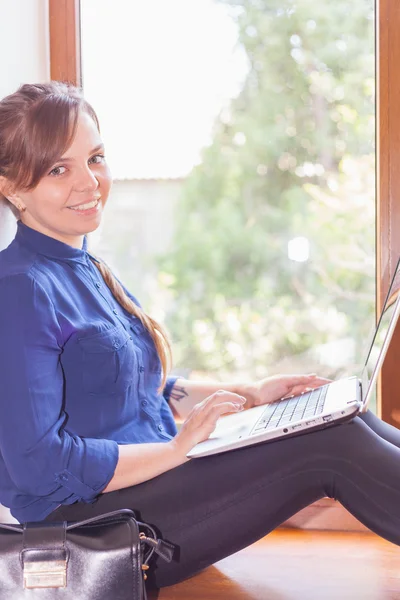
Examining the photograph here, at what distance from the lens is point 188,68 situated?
1986 mm

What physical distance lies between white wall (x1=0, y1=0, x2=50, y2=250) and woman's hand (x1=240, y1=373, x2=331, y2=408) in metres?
0.63

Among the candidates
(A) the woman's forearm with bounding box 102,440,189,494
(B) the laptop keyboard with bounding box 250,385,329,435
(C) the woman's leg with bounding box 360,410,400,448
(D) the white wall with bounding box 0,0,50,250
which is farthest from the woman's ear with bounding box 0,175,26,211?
(C) the woman's leg with bounding box 360,410,400,448

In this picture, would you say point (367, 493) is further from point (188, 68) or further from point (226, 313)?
point (188, 68)

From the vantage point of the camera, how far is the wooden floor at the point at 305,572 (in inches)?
62.2

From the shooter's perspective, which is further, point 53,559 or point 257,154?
point 257,154

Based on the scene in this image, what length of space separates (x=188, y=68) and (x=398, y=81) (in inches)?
21.4

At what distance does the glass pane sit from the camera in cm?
191

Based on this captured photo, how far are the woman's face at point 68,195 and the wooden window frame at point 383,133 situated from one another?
627 millimetres

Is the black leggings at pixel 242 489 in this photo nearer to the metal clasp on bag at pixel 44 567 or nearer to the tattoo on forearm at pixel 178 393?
the metal clasp on bag at pixel 44 567

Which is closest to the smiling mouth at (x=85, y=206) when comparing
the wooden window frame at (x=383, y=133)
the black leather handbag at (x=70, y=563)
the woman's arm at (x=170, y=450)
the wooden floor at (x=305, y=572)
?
the woman's arm at (x=170, y=450)

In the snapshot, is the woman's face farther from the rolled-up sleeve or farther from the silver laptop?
the silver laptop

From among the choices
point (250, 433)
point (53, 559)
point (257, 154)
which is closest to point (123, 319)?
point (250, 433)

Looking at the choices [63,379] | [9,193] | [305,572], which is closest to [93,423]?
[63,379]

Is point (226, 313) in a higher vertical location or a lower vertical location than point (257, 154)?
lower
